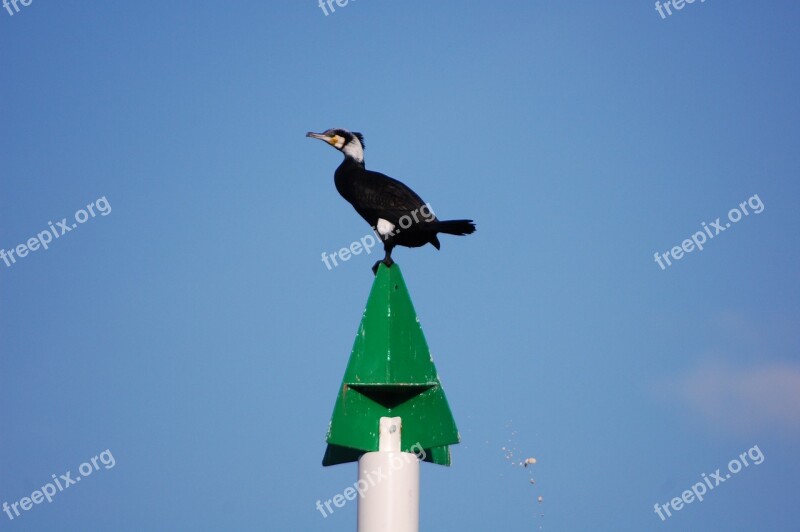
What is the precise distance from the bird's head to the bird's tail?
1380 millimetres

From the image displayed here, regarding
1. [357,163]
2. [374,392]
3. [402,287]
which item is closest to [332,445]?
[374,392]

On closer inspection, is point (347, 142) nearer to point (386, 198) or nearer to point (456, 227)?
point (386, 198)

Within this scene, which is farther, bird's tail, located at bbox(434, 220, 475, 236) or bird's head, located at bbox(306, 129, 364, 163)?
bird's head, located at bbox(306, 129, 364, 163)

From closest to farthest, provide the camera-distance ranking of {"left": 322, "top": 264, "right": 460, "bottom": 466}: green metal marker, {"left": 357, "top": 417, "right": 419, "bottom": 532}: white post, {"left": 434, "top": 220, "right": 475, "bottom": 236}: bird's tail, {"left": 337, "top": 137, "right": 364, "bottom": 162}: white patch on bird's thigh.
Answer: {"left": 357, "top": 417, "right": 419, "bottom": 532}: white post, {"left": 322, "top": 264, "right": 460, "bottom": 466}: green metal marker, {"left": 434, "top": 220, "right": 475, "bottom": 236}: bird's tail, {"left": 337, "top": 137, "right": 364, "bottom": 162}: white patch on bird's thigh

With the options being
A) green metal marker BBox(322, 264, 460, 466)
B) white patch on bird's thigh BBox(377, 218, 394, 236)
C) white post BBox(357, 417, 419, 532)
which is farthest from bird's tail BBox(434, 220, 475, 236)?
white post BBox(357, 417, 419, 532)

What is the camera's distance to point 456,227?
8.23 metres

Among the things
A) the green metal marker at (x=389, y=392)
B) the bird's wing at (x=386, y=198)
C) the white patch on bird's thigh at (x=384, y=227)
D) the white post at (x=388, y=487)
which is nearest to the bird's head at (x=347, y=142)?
the bird's wing at (x=386, y=198)

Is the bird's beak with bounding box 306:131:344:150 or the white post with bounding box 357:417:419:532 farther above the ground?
the bird's beak with bounding box 306:131:344:150

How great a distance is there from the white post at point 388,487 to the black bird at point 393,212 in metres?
3.09

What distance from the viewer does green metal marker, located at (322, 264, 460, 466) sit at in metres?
5.18

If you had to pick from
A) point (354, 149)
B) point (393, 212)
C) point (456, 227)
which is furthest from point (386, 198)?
point (354, 149)

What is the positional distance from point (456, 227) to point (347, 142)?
167 cm

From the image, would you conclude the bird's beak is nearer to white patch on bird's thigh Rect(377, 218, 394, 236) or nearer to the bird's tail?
white patch on bird's thigh Rect(377, 218, 394, 236)

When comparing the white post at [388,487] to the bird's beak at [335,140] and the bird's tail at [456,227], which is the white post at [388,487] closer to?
the bird's tail at [456,227]
